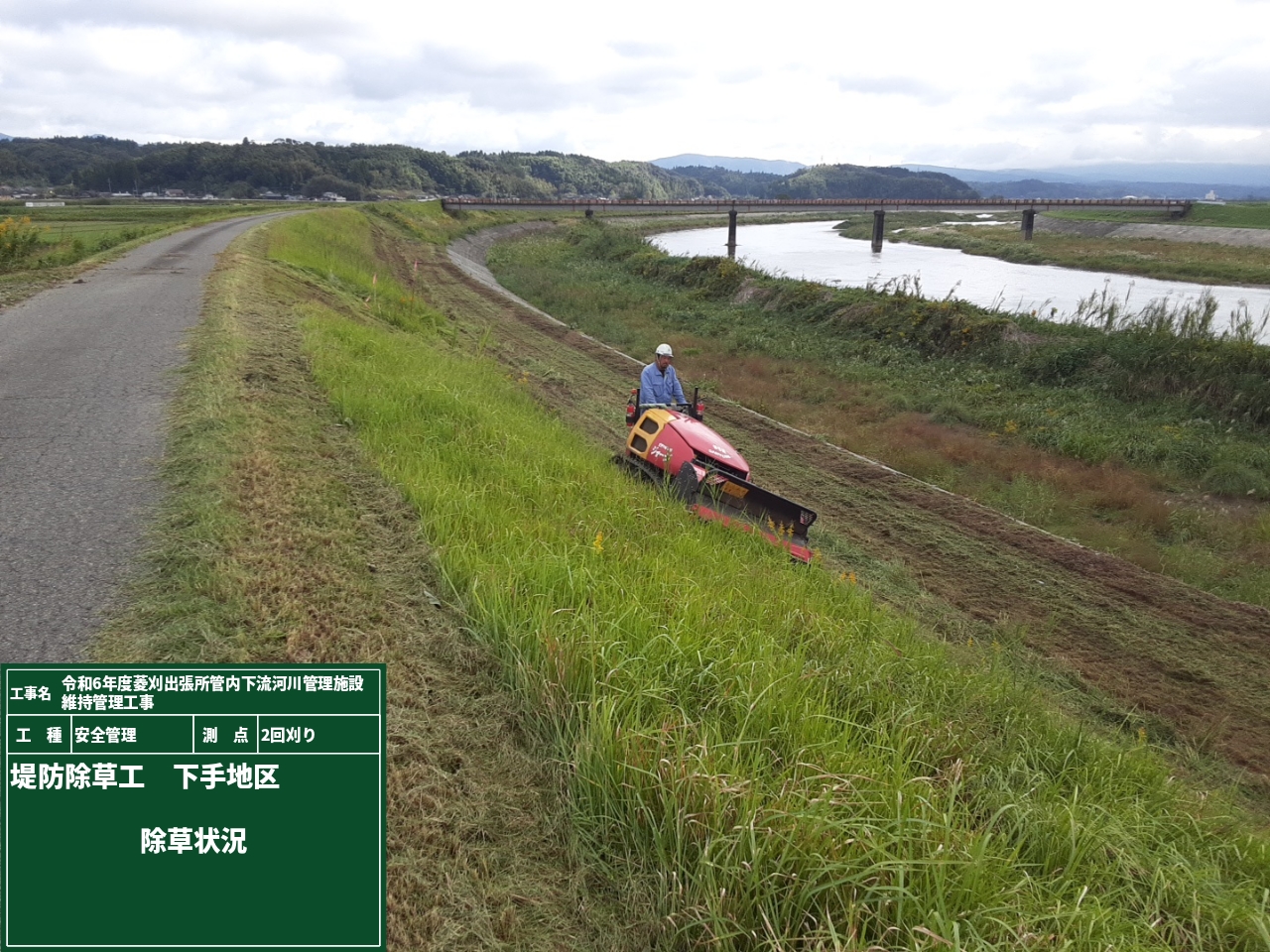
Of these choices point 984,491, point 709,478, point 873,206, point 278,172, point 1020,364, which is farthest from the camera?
point 278,172

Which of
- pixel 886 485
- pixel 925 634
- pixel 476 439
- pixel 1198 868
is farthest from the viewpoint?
pixel 886 485

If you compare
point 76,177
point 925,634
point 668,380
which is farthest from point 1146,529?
point 76,177

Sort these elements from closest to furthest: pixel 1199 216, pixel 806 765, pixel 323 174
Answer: pixel 806 765
pixel 1199 216
pixel 323 174

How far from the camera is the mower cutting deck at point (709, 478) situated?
8.81 m

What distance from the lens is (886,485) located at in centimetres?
1289

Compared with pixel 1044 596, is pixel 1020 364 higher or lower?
higher

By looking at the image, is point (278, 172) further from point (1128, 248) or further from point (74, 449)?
point (74, 449)

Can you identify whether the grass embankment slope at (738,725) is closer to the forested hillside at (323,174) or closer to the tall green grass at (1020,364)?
the tall green grass at (1020,364)

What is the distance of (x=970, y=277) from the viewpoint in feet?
166

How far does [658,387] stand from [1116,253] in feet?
204

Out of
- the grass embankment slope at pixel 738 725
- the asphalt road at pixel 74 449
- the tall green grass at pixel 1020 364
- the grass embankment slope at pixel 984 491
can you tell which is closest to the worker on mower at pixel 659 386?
the grass embankment slope at pixel 738 725

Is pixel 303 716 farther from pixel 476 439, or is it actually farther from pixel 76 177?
pixel 76 177

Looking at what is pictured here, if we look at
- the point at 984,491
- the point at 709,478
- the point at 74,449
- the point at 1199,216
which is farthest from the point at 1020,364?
the point at 1199,216

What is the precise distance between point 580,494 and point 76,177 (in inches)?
5764
